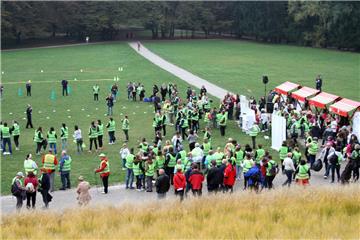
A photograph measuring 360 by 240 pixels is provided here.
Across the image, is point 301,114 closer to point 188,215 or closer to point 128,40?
point 188,215

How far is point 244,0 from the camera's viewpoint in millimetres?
97500

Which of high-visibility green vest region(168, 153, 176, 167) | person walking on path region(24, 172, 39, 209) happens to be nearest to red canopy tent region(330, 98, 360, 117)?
high-visibility green vest region(168, 153, 176, 167)

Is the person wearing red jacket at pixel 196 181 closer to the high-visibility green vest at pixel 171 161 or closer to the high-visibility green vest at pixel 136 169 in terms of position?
the high-visibility green vest at pixel 171 161

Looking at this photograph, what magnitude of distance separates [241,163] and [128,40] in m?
79.9

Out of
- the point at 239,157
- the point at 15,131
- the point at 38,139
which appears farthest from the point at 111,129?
the point at 239,157

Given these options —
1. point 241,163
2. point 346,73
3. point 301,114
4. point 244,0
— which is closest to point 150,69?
point 346,73

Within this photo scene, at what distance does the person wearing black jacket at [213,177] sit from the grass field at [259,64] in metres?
24.0

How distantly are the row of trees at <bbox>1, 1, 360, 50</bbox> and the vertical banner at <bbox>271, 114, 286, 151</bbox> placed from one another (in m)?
55.4

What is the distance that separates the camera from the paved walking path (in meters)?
41.9

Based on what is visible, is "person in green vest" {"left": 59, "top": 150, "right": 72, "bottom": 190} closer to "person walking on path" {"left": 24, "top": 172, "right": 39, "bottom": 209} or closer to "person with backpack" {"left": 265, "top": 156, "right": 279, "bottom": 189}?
"person walking on path" {"left": 24, "top": 172, "right": 39, "bottom": 209}

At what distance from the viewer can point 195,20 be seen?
10131cm

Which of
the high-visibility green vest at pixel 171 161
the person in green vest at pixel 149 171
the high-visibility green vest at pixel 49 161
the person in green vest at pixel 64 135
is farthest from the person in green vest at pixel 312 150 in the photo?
the person in green vest at pixel 64 135

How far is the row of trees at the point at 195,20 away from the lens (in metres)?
78.4

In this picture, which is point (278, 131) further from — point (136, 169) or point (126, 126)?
point (136, 169)
